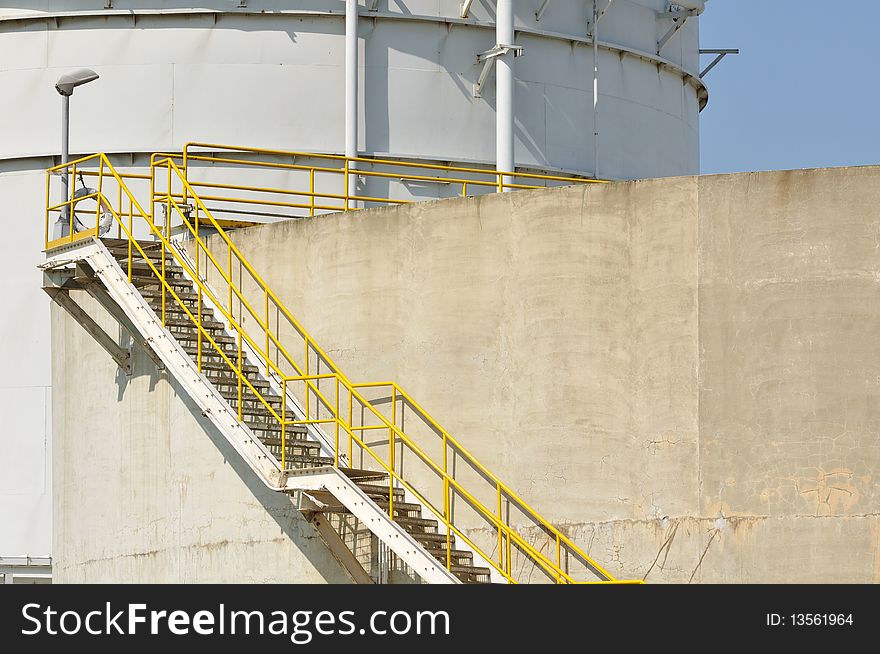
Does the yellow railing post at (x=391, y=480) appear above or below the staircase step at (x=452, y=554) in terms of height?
above

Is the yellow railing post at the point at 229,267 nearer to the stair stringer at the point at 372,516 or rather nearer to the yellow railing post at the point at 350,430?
the yellow railing post at the point at 350,430

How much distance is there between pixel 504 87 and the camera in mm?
24641

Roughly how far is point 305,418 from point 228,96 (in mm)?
6517

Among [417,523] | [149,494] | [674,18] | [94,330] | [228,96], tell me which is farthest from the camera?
[674,18]

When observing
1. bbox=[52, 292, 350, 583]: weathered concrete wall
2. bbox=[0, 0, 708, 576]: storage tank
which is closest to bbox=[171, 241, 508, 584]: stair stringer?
bbox=[52, 292, 350, 583]: weathered concrete wall

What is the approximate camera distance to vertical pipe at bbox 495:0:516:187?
2458cm

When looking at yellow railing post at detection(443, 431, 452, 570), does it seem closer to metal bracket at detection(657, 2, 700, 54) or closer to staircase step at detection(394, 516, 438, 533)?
staircase step at detection(394, 516, 438, 533)

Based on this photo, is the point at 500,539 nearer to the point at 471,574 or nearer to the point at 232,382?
the point at 471,574

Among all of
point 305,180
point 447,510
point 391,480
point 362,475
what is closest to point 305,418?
point 362,475

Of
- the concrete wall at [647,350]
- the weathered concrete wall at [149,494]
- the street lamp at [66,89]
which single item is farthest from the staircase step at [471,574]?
the street lamp at [66,89]

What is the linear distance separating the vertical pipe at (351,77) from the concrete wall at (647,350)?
4.41 meters

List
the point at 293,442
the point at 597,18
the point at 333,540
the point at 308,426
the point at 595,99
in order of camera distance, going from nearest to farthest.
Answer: the point at 333,540 < the point at 293,442 < the point at 308,426 < the point at 595,99 < the point at 597,18

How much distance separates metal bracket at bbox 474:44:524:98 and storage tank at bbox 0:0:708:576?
0.7 inches

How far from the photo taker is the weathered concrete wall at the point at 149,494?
19391 mm
